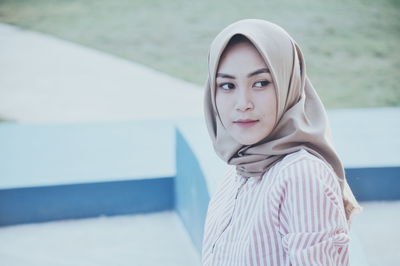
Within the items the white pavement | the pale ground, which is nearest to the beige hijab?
the pale ground

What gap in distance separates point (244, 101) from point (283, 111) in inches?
4.5

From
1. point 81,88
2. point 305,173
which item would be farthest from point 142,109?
point 305,173

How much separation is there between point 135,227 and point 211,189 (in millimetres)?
1013

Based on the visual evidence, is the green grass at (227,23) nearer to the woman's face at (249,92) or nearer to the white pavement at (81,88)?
the white pavement at (81,88)

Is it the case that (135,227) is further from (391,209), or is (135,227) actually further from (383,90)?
(383,90)

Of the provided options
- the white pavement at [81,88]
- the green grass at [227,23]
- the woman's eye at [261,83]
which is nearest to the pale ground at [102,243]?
the woman's eye at [261,83]

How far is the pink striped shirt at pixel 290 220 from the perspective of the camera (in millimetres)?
1436

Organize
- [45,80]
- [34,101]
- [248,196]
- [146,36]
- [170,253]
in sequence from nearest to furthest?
[248,196], [170,253], [34,101], [45,80], [146,36]

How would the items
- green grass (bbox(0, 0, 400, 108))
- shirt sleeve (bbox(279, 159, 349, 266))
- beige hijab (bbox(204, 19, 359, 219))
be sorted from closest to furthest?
shirt sleeve (bbox(279, 159, 349, 266)), beige hijab (bbox(204, 19, 359, 219)), green grass (bbox(0, 0, 400, 108))

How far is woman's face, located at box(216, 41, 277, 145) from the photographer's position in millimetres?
1602

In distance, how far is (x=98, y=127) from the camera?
430 cm

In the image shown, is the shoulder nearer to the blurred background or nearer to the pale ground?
the blurred background

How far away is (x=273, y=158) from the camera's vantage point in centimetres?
160

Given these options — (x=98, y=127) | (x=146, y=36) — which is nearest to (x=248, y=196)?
(x=98, y=127)
